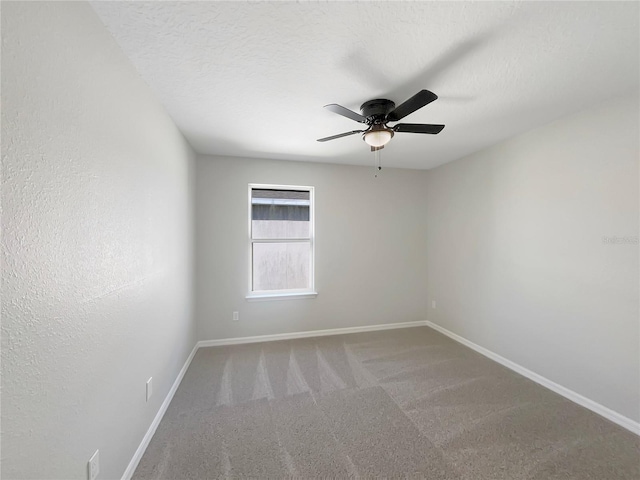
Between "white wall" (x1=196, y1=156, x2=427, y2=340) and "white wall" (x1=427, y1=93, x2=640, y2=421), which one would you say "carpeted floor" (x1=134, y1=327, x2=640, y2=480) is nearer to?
"white wall" (x1=427, y1=93, x2=640, y2=421)

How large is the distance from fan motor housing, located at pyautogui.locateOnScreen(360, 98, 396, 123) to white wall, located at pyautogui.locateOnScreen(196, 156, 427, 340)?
1654 mm

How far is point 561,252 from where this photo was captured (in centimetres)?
217

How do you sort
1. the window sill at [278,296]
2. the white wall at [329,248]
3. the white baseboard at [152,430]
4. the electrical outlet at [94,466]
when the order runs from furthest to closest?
the window sill at [278,296], the white wall at [329,248], the white baseboard at [152,430], the electrical outlet at [94,466]

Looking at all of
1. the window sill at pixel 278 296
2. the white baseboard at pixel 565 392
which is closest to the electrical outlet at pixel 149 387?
the window sill at pixel 278 296

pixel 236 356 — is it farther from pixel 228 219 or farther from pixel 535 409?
pixel 535 409

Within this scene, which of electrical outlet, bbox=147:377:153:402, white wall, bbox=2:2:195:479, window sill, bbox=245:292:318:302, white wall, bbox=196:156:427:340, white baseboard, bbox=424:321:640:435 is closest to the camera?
white wall, bbox=2:2:195:479

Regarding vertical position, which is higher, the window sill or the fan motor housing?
the fan motor housing

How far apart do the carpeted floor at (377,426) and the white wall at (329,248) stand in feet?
2.27

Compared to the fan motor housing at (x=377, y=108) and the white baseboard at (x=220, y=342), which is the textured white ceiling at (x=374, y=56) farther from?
the white baseboard at (x=220, y=342)

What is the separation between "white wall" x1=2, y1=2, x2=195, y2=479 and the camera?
0.73 meters

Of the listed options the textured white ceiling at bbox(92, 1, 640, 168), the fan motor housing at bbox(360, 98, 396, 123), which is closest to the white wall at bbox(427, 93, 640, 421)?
the textured white ceiling at bbox(92, 1, 640, 168)

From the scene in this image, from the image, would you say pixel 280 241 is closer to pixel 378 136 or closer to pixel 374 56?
pixel 378 136

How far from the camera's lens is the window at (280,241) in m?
3.37

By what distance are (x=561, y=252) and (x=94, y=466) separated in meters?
3.53
